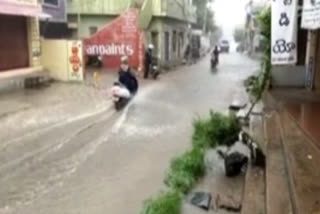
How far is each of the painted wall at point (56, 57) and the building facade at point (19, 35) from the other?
0.42 m

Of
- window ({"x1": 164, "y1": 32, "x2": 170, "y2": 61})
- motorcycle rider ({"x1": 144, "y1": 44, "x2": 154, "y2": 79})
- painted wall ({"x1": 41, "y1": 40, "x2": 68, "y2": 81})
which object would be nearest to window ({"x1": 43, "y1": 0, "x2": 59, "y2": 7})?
painted wall ({"x1": 41, "y1": 40, "x2": 68, "y2": 81})

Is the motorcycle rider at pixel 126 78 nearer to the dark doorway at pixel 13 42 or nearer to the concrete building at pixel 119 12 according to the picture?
the dark doorway at pixel 13 42

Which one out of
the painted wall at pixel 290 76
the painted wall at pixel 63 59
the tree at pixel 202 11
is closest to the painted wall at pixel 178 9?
the tree at pixel 202 11

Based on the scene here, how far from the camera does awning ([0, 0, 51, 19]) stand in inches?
590

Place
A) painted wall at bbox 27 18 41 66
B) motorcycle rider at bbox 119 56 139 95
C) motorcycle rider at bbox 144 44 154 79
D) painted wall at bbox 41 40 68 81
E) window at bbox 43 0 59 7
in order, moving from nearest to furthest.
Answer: motorcycle rider at bbox 119 56 139 95
painted wall at bbox 27 18 41 66
painted wall at bbox 41 40 68 81
window at bbox 43 0 59 7
motorcycle rider at bbox 144 44 154 79

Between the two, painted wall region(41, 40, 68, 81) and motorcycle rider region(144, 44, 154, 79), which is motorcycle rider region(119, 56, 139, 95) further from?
motorcycle rider region(144, 44, 154, 79)

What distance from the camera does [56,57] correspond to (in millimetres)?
18828

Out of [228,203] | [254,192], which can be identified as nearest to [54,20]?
[228,203]

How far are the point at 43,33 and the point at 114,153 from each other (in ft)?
51.1

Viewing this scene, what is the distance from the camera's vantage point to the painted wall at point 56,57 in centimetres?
1872

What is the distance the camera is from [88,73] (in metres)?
21.9

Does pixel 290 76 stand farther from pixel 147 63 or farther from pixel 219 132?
pixel 147 63

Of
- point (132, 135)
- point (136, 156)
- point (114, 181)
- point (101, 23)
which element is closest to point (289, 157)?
point (114, 181)

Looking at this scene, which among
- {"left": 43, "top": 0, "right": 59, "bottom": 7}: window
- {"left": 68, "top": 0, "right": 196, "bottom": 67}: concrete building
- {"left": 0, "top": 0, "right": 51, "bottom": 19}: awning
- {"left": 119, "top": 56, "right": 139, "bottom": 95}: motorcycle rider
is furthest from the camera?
{"left": 68, "top": 0, "right": 196, "bottom": 67}: concrete building
